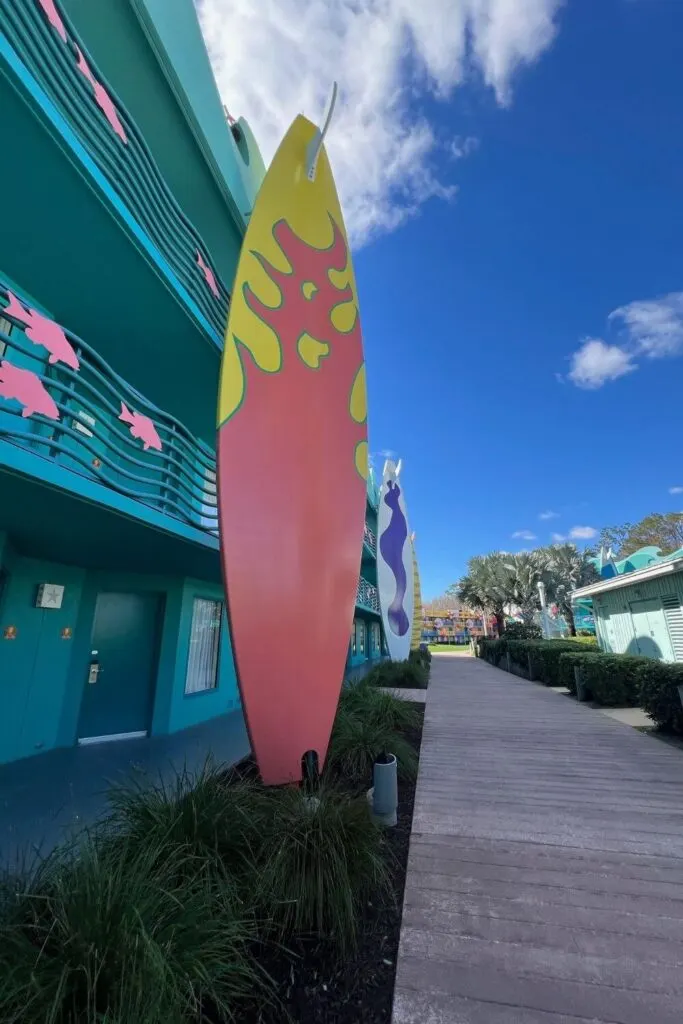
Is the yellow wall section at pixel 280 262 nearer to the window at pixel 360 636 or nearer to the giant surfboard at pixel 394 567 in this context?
the giant surfboard at pixel 394 567

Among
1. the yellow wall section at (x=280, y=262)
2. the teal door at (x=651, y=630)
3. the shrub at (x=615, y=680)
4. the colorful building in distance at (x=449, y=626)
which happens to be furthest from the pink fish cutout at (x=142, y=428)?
the colorful building in distance at (x=449, y=626)

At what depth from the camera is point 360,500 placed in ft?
20.3

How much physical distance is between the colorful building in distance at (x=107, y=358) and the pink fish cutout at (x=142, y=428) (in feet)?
0.08

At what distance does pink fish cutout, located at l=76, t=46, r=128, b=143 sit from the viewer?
17.0 feet

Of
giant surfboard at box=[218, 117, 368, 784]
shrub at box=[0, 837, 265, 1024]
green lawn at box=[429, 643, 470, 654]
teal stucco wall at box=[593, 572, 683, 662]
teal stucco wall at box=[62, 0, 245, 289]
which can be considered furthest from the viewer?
green lawn at box=[429, 643, 470, 654]

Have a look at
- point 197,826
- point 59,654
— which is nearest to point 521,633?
point 59,654

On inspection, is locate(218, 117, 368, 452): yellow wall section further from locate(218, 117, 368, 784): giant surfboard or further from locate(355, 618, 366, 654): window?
locate(355, 618, 366, 654): window

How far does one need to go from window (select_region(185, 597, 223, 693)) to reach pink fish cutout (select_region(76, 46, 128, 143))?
751 centimetres

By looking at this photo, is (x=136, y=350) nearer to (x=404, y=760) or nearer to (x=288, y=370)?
(x=288, y=370)

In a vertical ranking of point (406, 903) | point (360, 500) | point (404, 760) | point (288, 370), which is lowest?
point (406, 903)

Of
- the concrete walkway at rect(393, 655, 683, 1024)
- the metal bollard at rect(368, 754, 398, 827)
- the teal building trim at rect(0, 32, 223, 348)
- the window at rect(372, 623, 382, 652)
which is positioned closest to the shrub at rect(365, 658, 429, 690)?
the concrete walkway at rect(393, 655, 683, 1024)

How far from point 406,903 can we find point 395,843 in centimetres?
97

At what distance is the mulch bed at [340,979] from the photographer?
2303 mm

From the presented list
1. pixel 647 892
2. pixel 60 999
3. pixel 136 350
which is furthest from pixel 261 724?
pixel 136 350
